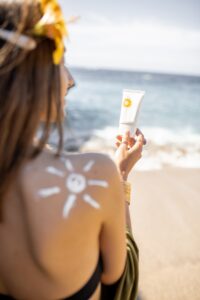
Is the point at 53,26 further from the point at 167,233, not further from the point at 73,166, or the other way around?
the point at 167,233

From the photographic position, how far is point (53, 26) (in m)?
0.97

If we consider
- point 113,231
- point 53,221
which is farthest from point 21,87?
point 113,231

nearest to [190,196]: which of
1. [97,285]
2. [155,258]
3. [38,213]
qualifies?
[155,258]

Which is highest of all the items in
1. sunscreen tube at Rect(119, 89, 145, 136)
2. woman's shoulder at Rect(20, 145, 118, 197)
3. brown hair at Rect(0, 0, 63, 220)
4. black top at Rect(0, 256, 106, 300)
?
brown hair at Rect(0, 0, 63, 220)

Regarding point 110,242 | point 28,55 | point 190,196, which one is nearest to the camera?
point 28,55

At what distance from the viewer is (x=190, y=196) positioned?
134 inches

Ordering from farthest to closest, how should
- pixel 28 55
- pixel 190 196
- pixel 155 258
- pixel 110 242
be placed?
pixel 190 196 < pixel 155 258 < pixel 110 242 < pixel 28 55

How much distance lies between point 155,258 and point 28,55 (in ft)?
6.19

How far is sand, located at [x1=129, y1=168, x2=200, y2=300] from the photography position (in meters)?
2.27

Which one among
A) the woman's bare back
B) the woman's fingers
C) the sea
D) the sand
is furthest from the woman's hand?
the sand

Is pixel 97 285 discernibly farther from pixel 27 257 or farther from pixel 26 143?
pixel 26 143

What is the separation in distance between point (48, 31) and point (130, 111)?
919 mm

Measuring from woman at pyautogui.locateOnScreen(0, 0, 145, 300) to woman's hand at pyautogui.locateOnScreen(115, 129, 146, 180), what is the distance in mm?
519

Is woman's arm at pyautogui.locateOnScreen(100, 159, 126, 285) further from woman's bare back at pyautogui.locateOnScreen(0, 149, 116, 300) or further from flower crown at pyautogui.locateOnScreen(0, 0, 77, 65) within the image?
flower crown at pyautogui.locateOnScreen(0, 0, 77, 65)
